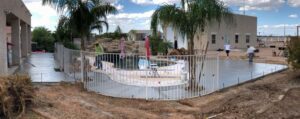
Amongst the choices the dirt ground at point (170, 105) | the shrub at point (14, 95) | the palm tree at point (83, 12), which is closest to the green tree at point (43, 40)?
the palm tree at point (83, 12)

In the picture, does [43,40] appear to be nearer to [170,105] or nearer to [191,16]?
[191,16]

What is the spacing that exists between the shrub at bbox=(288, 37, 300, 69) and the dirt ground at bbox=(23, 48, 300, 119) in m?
3.13

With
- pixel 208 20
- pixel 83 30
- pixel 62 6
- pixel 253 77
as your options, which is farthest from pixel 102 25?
pixel 253 77

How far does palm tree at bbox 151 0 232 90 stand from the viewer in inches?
478

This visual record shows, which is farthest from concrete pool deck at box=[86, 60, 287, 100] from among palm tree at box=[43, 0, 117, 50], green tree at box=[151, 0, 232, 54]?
palm tree at box=[43, 0, 117, 50]

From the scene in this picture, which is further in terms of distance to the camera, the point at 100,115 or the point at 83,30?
the point at 83,30

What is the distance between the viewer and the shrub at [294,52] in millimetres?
15210

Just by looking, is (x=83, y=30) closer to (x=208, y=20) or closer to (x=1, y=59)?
(x=1, y=59)

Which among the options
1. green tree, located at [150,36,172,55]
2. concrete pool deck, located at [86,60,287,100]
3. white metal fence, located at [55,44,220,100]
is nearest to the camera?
white metal fence, located at [55,44,220,100]

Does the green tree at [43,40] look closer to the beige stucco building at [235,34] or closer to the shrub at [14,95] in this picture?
the beige stucco building at [235,34]

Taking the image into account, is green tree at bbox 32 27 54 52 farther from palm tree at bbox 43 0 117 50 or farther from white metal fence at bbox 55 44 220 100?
white metal fence at bbox 55 44 220 100

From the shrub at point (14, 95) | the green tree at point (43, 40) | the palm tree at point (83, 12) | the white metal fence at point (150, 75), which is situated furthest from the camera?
the green tree at point (43, 40)

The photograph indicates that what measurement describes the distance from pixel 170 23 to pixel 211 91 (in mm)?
2832

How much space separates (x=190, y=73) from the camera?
39.2 feet
